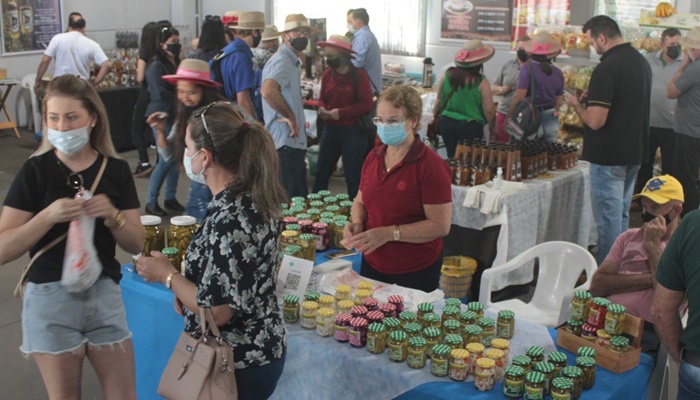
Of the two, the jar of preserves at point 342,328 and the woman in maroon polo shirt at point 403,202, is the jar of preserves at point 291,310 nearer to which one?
the jar of preserves at point 342,328

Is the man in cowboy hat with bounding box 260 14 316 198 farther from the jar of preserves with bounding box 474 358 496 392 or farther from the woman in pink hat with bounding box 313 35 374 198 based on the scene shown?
the jar of preserves with bounding box 474 358 496 392

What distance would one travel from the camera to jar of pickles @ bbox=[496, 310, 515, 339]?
9.01 ft

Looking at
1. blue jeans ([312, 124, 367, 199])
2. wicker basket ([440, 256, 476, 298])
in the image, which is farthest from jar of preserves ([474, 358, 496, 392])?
blue jeans ([312, 124, 367, 199])

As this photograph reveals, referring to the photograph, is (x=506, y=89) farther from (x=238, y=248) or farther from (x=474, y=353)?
(x=238, y=248)

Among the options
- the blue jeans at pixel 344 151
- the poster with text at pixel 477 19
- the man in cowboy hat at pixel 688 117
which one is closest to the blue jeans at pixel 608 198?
the man in cowboy hat at pixel 688 117

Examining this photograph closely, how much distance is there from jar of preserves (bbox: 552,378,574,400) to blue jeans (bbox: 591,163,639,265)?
3.16 m

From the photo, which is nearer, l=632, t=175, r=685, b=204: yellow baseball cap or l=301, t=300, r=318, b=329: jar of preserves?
l=301, t=300, r=318, b=329: jar of preserves

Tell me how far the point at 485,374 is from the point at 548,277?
178 cm

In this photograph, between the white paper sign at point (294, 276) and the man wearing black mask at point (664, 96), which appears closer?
the white paper sign at point (294, 276)

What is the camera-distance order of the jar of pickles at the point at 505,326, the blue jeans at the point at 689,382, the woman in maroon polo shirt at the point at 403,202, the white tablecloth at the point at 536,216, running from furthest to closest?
the white tablecloth at the point at 536,216 → the woman in maroon polo shirt at the point at 403,202 → the jar of pickles at the point at 505,326 → the blue jeans at the point at 689,382

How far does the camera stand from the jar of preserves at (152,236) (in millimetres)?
3395

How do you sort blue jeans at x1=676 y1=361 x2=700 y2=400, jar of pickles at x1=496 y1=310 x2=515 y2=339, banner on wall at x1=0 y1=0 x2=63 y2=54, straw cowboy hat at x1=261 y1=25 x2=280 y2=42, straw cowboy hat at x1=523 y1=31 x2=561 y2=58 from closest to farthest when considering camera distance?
blue jeans at x1=676 y1=361 x2=700 y2=400
jar of pickles at x1=496 y1=310 x2=515 y2=339
straw cowboy hat at x1=523 y1=31 x2=561 y2=58
straw cowboy hat at x1=261 y1=25 x2=280 y2=42
banner on wall at x1=0 y1=0 x2=63 y2=54

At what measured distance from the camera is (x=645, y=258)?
3.21 meters

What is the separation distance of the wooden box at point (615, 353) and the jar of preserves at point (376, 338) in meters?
0.62
